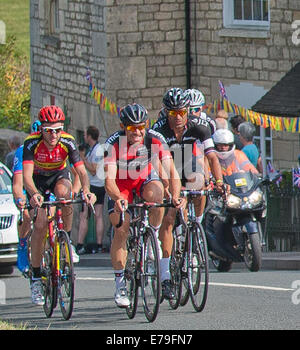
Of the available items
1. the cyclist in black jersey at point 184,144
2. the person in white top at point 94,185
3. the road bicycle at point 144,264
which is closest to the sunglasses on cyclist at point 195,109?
the cyclist in black jersey at point 184,144

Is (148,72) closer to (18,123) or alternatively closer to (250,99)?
(250,99)

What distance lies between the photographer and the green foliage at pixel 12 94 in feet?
137

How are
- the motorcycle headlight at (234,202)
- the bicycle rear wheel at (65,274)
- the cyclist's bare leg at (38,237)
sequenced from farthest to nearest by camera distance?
the motorcycle headlight at (234,202)
the cyclist's bare leg at (38,237)
the bicycle rear wheel at (65,274)

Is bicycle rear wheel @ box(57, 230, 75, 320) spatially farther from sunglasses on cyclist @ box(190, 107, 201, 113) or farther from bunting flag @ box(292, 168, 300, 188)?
bunting flag @ box(292, 168, 300, 188)

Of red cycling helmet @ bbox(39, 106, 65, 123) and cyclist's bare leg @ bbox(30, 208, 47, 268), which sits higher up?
red cycling helmet @ bbox(39, 106, 65, 123)

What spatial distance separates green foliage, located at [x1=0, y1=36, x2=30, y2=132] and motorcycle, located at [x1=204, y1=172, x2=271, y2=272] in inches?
972

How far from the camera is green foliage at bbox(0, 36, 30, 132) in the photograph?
137ft

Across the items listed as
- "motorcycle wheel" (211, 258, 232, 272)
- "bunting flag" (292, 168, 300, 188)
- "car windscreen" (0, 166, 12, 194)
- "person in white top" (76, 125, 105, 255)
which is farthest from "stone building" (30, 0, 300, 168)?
"motorcycle wheel" (211, 258, 232, 272)

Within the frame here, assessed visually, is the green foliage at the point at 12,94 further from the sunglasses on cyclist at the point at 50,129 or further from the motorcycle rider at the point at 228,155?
the sunglasses on cyclist at the point at 50,129

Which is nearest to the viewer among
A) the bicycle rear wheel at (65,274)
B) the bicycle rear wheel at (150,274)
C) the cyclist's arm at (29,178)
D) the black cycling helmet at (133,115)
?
the bicycle rear wheel at (150,274)

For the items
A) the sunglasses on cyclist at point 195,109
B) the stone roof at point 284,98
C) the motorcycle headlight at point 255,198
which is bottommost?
the motorcycle headlight at point 255,198

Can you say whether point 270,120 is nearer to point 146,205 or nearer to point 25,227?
point 25,227

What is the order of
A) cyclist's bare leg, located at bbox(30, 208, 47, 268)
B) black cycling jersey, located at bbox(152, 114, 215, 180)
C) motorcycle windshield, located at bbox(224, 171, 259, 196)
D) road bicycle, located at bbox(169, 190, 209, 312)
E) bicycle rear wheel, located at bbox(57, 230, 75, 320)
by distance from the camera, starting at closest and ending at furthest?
bicycle rear wheel, located at bbox(57, 230, 75, 320) → road bicycle, located at bbox(169, 190, 209, 312) → cyclist's bare leg, located at bbox(30, 208, 47, 268) → black cycling jersey, located at bbox(152, 114, 215, 180) → motorcycle windshield, located at bbox(224, 171, 259, 196)

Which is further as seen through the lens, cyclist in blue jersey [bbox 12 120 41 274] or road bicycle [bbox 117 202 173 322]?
cyclist in blue jersey [bbox 12 120 41 274]
